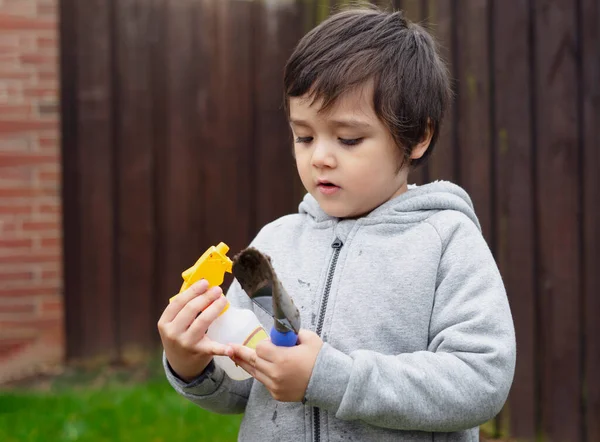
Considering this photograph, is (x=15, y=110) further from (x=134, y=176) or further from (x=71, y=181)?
(x=134, y=176)

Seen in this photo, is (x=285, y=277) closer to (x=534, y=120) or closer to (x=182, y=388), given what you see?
(x=182, y=388)

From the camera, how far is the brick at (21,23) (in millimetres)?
5148

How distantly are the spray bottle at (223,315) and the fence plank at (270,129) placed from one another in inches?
141

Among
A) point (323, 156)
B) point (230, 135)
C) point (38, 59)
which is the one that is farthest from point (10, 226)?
point (323, 156)

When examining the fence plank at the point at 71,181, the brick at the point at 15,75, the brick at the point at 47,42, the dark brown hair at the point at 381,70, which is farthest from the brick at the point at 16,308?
the dark brown hair at the point at 381,70

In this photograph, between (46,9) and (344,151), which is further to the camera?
(46,9)

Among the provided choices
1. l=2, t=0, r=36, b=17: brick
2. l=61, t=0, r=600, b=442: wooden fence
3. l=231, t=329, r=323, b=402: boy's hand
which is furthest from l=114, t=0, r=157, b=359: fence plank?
l=231, t=329, r=323, b=402: boy's hand

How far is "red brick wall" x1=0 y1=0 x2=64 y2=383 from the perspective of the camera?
512 cm

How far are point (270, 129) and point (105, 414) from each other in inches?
79.2

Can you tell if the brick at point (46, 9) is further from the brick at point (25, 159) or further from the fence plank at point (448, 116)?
the fence plank at point (448, 116)

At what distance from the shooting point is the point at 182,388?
203 cm

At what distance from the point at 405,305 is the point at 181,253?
3611mm

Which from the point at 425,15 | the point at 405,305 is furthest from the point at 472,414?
the point at 425,15

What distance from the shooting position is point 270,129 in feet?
18.1
